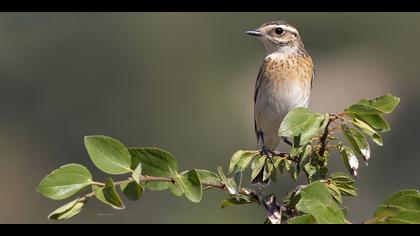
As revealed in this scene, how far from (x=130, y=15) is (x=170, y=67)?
12.5 ft

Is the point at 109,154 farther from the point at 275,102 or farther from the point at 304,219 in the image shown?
the point at 275,102

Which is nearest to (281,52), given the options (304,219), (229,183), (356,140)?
(356,140)

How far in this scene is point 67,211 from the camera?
2906 mm

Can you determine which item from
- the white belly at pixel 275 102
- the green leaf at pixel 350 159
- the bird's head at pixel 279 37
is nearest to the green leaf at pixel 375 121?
the green leaf at pixel 350 159

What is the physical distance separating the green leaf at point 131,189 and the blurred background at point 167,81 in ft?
73.0

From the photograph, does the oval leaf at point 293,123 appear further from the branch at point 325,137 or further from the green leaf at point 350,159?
the green leaf at point 350,159

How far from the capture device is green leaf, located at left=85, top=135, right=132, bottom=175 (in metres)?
2.98

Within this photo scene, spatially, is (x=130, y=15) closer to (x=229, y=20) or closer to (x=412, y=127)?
(x=229, y=20)

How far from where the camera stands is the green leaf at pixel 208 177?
315cm

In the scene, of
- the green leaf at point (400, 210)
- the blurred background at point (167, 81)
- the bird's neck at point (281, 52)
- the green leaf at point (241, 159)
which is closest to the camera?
the green leaf at point (400, 210)

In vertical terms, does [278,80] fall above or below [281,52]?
below

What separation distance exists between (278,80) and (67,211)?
167 inches

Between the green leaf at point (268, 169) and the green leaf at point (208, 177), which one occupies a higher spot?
the green leaf at point (208, 177)

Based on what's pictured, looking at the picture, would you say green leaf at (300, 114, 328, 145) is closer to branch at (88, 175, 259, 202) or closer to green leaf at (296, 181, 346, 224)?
branch at (88, 175, 259, 202)
